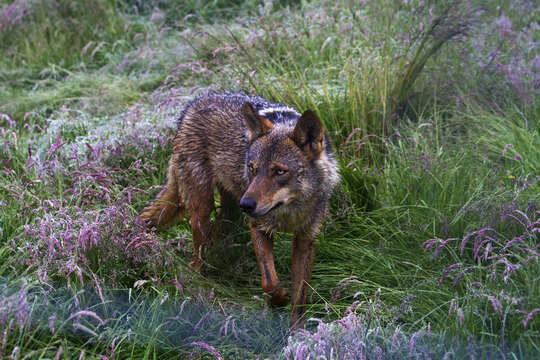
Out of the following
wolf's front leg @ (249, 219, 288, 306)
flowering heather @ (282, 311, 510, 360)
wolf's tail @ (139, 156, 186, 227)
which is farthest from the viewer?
wolf's tail @ (139, 156, 186, 227)

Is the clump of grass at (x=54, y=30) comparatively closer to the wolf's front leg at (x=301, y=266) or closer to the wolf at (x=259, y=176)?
the wolf at (x=259, y=176)

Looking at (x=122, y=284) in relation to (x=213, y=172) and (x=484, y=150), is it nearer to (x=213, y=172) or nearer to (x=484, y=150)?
(x=213, y=172)

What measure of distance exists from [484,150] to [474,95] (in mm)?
1180

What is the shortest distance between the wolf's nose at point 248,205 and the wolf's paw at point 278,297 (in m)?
0.75

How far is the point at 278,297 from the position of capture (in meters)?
3.94

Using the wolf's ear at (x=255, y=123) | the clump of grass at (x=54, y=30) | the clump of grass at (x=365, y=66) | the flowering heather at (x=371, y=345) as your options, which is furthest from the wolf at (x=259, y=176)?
the clump of grass at (x=54, y=30)

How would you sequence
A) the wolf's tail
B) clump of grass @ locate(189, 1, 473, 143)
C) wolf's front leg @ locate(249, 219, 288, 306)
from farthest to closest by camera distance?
1. clump of grass @ locate(189, 1, 473, 143)
2. the wolf's tail
3. wolf's front leg @ locate(249, 219, 288, 306)

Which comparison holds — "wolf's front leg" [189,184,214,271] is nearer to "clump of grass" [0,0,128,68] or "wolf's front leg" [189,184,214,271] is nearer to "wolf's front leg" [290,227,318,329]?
"wolf's front leg" [290,227,318,329]

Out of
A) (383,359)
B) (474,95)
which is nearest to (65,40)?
(474,95)

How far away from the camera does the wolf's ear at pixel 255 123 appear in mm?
4031

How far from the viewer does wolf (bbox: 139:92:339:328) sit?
3.79 metres

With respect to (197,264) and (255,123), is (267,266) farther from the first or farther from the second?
(255,123)

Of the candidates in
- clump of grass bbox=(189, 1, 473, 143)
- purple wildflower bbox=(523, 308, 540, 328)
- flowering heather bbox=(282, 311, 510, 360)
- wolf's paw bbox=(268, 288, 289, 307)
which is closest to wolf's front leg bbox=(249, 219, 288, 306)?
wolf's paw bbox=(268, 288, 289, 307)

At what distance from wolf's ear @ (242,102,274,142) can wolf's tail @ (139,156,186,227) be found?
95cm
